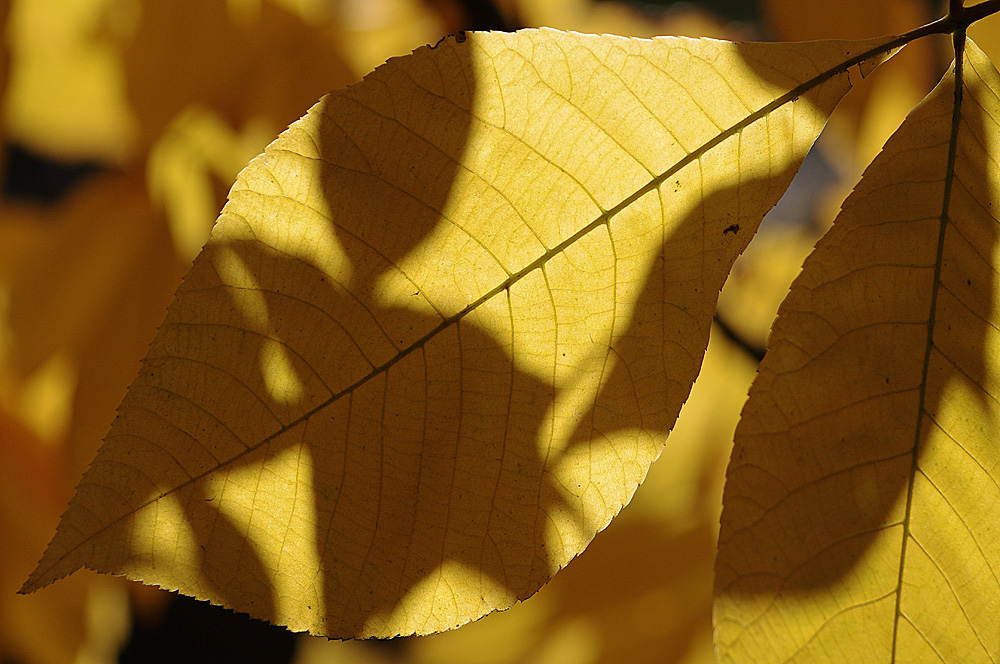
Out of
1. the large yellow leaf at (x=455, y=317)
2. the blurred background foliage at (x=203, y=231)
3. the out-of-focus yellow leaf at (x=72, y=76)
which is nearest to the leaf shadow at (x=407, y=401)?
the large yellow leaf at (x=455, y=317)

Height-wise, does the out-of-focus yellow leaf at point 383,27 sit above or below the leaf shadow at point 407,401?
above

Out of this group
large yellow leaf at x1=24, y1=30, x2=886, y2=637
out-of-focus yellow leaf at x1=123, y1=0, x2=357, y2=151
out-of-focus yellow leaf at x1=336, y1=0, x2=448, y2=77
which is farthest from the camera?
out-of-focus yellow leaf at x1=336, y1=0, x2=448, y2=77

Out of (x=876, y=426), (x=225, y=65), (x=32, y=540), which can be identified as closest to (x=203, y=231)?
(x=225, y=65)

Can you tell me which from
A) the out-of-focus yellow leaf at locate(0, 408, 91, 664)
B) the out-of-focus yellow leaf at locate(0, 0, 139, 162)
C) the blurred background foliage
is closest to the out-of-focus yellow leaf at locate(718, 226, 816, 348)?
the blurred background foliage

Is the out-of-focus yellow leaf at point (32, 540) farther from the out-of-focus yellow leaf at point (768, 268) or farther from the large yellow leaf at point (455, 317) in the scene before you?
the out-of-focus yellow leaf at point (768, 268)

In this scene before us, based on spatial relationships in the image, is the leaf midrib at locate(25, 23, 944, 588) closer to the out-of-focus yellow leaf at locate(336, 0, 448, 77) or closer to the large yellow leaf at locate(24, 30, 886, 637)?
the large yellow leaf at locate(24, 30, 886, 637)

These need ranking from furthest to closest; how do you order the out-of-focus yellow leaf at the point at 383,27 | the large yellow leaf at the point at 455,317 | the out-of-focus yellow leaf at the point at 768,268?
the out-of-focus yellow leaf at the point at 768,268, the out-of-focus yellow leaf at the point at 383,27, the large yellow leaf at the point at 455,317

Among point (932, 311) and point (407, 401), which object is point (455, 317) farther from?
point (932, 311)

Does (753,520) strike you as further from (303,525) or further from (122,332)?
(122,332)
